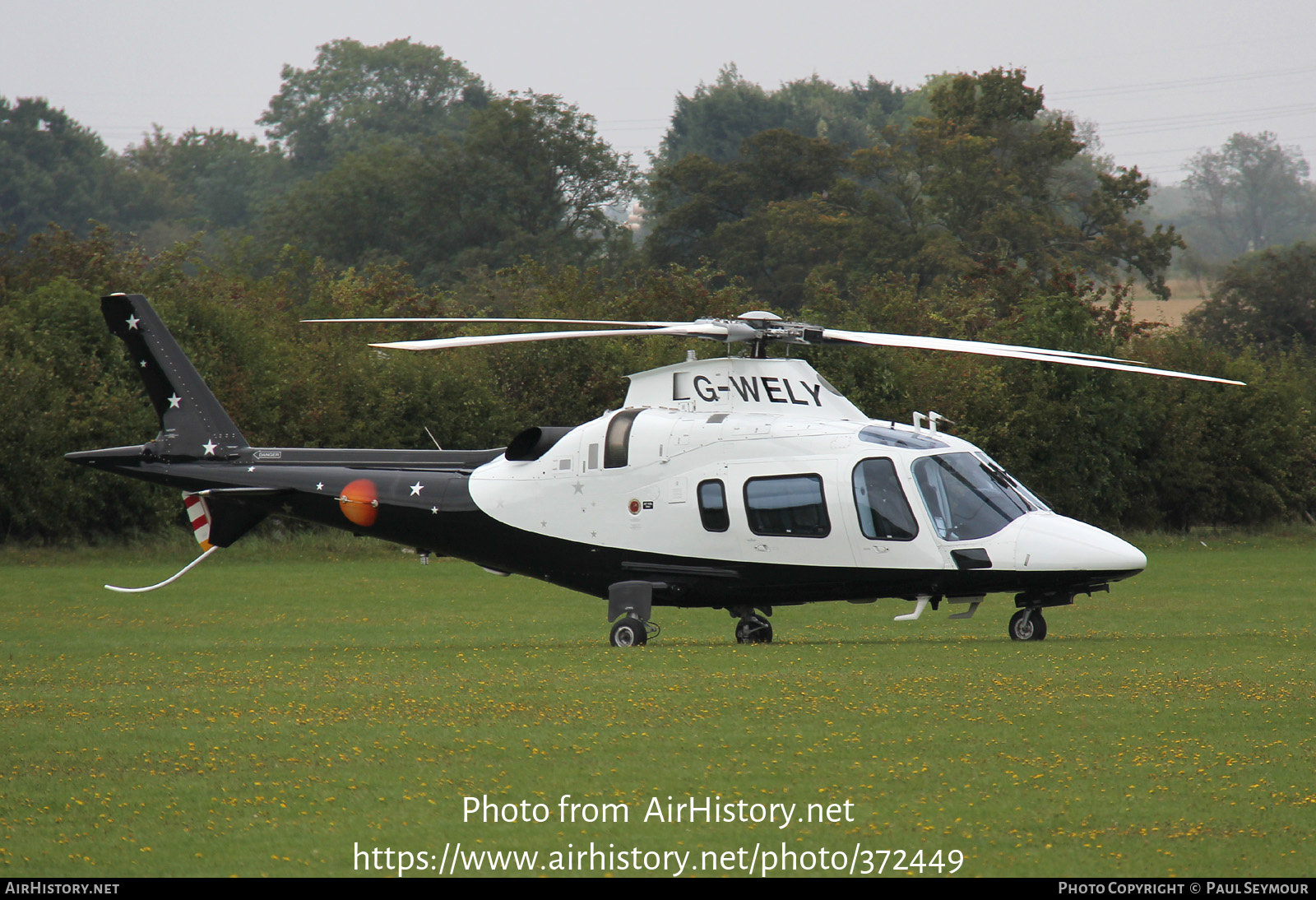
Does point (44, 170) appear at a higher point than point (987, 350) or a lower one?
Answer: higher

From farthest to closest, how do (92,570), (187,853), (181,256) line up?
(181,256) < (92,570) < (187,853)

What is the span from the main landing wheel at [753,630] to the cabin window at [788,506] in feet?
5.40

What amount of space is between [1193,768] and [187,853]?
6349 mm

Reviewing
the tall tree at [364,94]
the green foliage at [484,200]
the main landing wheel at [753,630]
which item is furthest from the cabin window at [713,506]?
the tall tree at [364,94]

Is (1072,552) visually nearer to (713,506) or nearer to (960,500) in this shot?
(960,500)

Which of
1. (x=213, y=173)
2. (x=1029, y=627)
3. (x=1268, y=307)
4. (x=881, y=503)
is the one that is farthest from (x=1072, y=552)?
(x=213, y=173)

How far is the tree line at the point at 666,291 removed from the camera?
38.7 metres

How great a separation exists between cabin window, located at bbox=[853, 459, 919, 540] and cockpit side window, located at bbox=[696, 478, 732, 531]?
5.33 feet

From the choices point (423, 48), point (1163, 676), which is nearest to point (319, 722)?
point (1163, 676)

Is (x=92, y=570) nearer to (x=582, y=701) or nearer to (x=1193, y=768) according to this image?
(x=582, y=701)

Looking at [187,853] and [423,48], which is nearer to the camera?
[187,853]

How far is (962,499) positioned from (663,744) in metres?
7.34

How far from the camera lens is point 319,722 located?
39.5 ft

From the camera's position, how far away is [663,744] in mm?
10836
